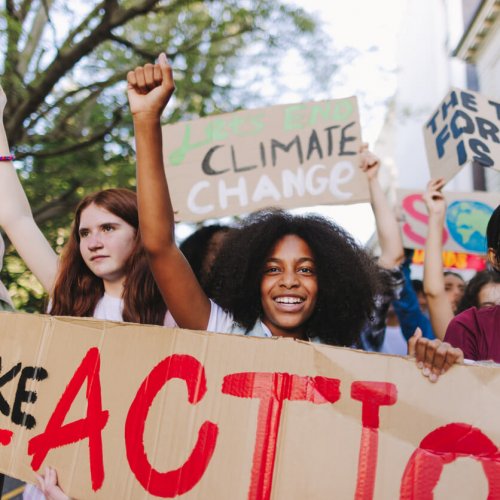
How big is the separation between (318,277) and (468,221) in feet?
6.60

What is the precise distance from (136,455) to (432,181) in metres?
2.14

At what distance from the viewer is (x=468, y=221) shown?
12.2ft

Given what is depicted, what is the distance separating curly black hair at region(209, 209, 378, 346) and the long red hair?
0.24 m

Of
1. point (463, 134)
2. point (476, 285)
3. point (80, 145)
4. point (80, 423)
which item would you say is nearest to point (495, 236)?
point (80, 423)

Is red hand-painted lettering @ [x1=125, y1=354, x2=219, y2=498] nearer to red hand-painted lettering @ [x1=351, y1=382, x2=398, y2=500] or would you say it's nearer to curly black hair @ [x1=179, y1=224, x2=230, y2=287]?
red hand-painted lettering @ [x1=351, y1=382, x2=398, y2=500]

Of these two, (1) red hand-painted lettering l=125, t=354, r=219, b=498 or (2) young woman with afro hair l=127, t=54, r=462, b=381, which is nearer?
(1) red hand-painted lettering l=125, t=354, r=219, b=498

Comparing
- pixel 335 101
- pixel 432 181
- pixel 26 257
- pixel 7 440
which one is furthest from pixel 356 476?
pixel 335 101

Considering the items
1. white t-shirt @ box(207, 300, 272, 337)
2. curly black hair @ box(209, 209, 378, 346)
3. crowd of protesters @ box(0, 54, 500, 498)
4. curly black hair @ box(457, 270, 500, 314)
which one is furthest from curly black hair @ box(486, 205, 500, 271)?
curly black hair @ box(457, 270, 500, 314)

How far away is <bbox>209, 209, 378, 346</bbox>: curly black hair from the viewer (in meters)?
2.04

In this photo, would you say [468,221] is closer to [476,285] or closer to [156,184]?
[476,285]

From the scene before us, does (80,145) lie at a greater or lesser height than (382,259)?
greater

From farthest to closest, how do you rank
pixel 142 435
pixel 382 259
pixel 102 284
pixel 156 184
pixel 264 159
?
pixel 264 159
pixel 382 259
pixel 102 284
pixel 156 184
pixel 142 435

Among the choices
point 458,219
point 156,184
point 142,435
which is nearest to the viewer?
point 142,435

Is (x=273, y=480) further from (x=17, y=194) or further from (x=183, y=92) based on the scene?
(x=183, y=92)
